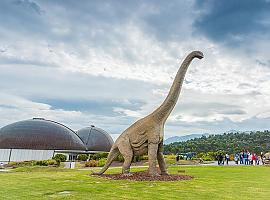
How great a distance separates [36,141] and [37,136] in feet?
2.55

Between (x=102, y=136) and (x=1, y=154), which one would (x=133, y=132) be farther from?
(x=102, y=136)

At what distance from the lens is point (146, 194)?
8.82m

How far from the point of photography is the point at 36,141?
35.7 meters

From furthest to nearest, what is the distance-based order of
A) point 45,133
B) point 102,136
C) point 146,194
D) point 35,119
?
point 102,136
point 35,119
point 45,133
point 146,194

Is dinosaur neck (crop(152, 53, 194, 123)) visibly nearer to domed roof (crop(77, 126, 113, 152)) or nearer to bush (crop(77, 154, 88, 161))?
bush (crop(77, 154, 88, 161))

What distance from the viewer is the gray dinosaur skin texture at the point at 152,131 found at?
13516 mm

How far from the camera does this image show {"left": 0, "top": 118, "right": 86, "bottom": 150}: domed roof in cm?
3531

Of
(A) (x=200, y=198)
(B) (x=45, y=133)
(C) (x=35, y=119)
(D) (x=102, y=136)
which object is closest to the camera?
(A) (x=200, y=198)

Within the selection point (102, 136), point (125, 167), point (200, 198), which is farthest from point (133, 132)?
point (102, 136)

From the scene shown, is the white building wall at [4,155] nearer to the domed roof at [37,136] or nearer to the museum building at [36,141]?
the museum building at [36,141]

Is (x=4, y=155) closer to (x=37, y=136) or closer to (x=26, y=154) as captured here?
(x=26, y=154)

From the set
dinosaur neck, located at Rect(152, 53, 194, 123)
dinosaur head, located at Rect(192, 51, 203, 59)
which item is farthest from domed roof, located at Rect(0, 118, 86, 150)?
dinosaur head, located at Rect(192, 51, 203, 59)

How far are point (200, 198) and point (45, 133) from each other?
→ 104 ft

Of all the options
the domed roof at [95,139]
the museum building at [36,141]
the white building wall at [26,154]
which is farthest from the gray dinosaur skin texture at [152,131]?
the domed roof at [95,139]
